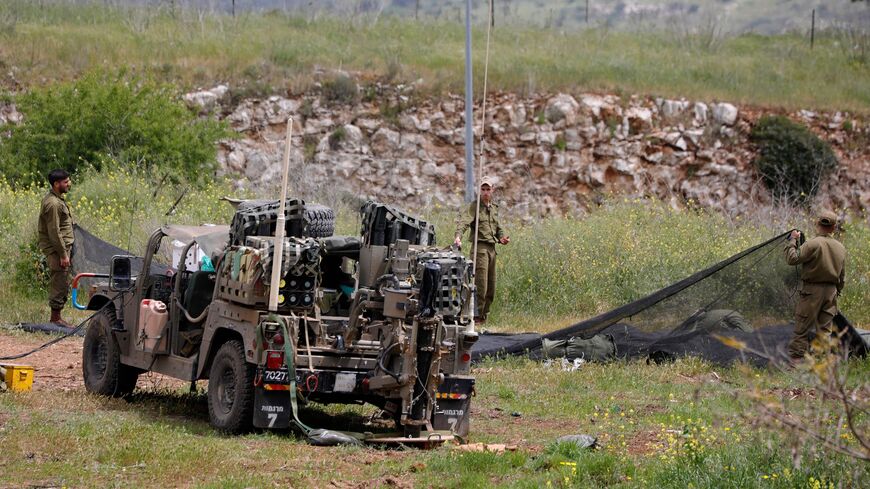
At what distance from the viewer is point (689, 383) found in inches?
523

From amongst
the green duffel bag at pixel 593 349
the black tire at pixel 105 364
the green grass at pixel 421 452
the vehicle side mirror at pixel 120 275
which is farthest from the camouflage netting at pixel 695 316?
the vehicle side mirror at pixel 120 275

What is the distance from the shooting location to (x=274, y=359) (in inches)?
368

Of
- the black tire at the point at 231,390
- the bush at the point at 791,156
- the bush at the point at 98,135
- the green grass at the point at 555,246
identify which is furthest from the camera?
the bush at the point at 791,156

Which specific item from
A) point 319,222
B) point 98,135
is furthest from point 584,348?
point 98,135

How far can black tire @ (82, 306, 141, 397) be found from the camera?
1164 cm

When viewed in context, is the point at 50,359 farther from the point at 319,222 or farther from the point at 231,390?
the point at 231,390

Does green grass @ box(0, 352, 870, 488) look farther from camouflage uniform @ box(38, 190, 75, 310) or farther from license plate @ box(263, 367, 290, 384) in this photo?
camouflage uniform @ box(38, 190, 75, 310)

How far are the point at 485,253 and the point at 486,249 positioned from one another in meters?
0.06

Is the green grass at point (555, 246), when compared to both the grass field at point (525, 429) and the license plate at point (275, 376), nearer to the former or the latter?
the grass field at point (525, 429)

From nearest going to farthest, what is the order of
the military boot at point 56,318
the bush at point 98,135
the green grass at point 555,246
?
1. the military boot at point 56,318
2. the green grass at point 555,246
3. the bush at point 98,135

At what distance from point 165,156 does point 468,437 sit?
60.8 feet

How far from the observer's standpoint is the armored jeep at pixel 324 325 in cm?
936

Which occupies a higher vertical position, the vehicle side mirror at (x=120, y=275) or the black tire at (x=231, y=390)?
the vehicle side mirror at (x=120, y=275)

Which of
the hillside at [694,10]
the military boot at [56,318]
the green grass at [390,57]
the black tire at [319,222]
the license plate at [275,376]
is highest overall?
the hillside at [694,10]
